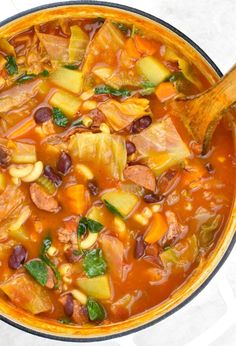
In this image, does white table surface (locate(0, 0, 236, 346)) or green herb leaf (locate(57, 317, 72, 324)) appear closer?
green herb leaf (locate(57, 317, 72, 324))

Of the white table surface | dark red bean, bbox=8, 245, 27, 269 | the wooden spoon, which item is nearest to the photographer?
the wooden spoon

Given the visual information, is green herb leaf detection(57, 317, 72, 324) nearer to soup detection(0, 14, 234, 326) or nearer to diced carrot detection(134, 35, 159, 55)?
soup detection(0, 14, 234, 326)

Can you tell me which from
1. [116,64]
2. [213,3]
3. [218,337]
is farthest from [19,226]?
[213,3]

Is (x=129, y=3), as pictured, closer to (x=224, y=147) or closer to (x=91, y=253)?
(x=224, y=147)

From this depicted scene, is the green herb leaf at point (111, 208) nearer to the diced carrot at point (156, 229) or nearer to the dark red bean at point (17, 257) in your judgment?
the diced carrot at point (156, 229)

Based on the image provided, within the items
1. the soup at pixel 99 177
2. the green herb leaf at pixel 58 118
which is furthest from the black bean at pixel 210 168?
the green herb leaf at pixel 58 118

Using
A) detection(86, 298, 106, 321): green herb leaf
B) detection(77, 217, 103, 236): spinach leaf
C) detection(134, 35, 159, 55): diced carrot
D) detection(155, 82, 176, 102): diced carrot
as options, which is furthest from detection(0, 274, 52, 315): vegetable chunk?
detection(134, 35, 159, 55): diced carrot
